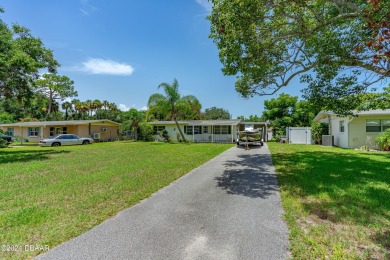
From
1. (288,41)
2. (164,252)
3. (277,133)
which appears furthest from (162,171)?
(277,133)

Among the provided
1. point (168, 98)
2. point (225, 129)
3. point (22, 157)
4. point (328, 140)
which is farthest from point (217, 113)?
point (22, 157)

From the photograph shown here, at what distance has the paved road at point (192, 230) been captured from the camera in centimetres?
283

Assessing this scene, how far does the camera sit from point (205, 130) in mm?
28016

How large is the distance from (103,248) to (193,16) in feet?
37.5

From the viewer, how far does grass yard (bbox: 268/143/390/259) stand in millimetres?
2912

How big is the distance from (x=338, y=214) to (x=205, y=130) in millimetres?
24063

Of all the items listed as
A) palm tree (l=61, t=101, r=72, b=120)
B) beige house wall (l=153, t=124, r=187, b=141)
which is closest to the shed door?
beige house wall (l=153, t=124, r=187, b=141)

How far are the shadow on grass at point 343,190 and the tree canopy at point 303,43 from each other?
317cm

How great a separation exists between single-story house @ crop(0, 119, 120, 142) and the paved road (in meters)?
26.6

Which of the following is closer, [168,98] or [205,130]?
[168,98]

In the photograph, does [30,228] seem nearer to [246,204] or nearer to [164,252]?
[164,252]

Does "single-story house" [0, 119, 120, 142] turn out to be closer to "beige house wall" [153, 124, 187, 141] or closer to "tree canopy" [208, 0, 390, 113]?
"beige house wall" [153, 124, 187, 141]

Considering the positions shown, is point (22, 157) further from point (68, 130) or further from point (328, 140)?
point (328, 140)

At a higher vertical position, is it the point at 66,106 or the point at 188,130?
the point at 66,106
